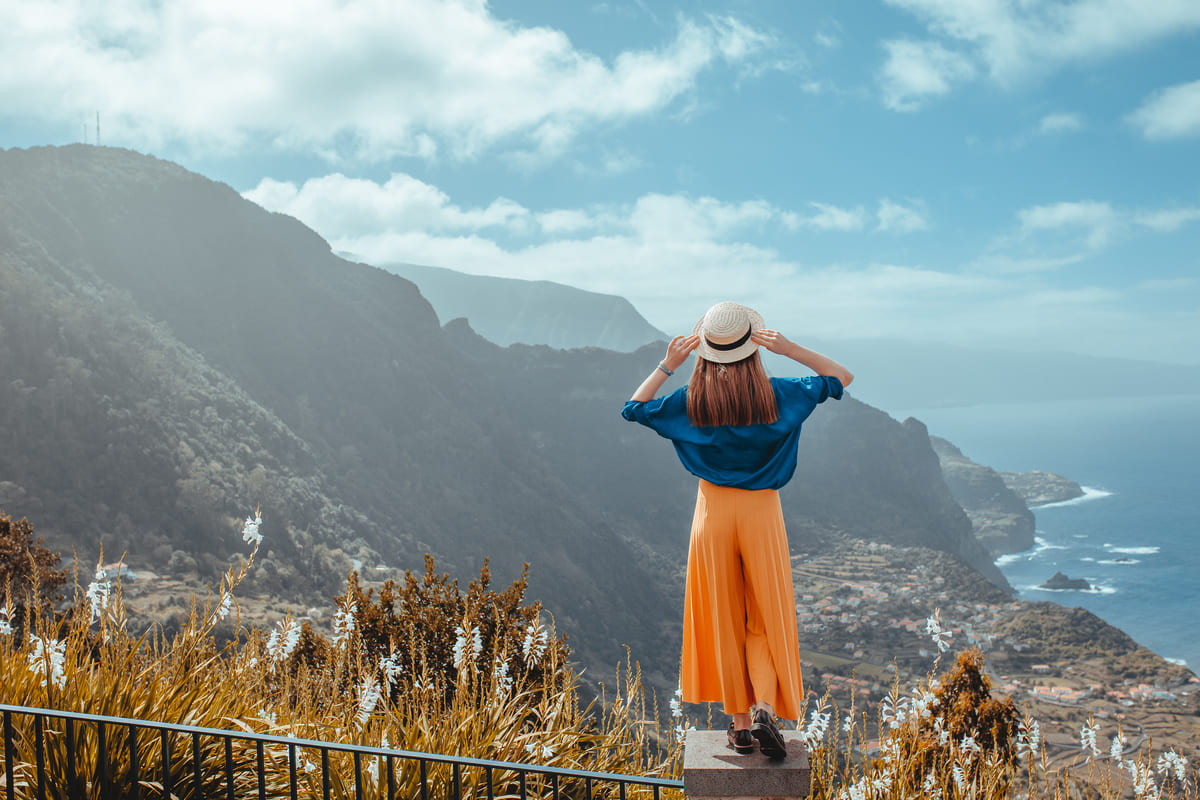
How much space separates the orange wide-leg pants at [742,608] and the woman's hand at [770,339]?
0.56m

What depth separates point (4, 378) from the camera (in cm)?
5250

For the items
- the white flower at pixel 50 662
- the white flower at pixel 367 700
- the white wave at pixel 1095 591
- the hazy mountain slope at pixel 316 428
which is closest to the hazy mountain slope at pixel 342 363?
the hazy mountain slope at pixel 316 428

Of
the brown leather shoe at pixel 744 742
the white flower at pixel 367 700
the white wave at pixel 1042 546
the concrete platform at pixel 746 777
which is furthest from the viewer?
the white wave at pixel 1042 546

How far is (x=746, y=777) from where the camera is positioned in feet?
9.29

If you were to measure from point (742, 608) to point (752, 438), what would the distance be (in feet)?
2.19

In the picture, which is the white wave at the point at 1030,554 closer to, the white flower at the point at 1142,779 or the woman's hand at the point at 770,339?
the white flower at the point at 1142,779

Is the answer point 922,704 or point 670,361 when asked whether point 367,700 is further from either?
point 922,704

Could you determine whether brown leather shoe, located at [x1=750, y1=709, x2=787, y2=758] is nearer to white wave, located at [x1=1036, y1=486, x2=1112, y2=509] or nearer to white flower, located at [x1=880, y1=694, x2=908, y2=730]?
white flower, located at [x1=880, y1=694, x2=908, y2=730]

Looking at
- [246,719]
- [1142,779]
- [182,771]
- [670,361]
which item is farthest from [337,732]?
[1142,779]

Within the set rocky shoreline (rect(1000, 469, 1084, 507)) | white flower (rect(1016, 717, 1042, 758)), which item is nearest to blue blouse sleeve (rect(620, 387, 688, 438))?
white flower (rect(1016, 717, 1042, 758))

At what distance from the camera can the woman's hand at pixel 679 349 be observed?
3100 millimetres

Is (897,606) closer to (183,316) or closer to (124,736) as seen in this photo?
(183,316)

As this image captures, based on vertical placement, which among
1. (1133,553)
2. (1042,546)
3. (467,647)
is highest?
(467,647)

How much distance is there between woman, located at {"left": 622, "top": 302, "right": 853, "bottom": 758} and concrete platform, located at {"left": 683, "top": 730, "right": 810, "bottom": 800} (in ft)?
0.29
